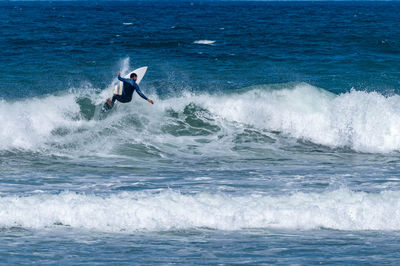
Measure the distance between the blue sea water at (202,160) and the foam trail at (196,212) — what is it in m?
0.03

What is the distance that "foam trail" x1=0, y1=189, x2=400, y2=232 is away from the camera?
28.6ft

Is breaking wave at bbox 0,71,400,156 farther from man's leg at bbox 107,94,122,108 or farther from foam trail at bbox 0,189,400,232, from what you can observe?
foam trail at bbox 0,189,400,232

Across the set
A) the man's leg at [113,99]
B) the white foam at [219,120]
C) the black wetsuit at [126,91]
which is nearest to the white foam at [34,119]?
the white foam at [219,120]

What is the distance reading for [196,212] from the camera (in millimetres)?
9008

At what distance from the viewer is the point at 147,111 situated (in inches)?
695

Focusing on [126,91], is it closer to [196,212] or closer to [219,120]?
[219,120]

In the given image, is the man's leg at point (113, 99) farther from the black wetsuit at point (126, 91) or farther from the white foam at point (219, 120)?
the white foam at point (219, 120)

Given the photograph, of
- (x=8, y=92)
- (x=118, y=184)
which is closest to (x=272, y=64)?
(x=8, y=92)

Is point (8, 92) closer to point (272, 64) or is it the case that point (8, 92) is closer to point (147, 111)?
point (147, 111)

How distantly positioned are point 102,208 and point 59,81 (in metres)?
14.1

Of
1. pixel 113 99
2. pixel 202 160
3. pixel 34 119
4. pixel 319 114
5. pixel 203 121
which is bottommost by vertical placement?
pixel 202 160

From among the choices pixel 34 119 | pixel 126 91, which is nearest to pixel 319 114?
pixel 126 91

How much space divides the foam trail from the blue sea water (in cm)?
3

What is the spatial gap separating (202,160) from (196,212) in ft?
14.3
